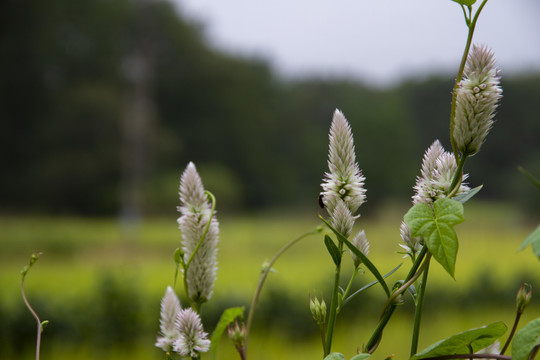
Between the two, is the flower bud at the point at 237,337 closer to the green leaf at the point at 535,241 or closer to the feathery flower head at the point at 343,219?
the feathery flower head at the point at 343,219

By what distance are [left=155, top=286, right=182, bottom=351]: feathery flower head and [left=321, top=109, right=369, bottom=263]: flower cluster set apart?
209 mm

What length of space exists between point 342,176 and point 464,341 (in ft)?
0.59

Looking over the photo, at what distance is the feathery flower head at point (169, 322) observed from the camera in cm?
54

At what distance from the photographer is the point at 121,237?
1694 centimetres

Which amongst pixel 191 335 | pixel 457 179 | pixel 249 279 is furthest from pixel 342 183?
pixel 249 279

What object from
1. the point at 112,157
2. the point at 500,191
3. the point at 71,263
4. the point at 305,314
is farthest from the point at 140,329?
the point at 500,191

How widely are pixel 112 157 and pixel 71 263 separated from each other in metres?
9.33

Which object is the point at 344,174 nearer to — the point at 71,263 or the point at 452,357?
the point at 452,357

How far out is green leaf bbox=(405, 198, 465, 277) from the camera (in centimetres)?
39

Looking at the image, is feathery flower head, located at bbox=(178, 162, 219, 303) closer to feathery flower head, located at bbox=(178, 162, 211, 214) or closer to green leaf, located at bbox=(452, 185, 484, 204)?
feathery flower head, located at bbox=(178, 162, 211, 214)

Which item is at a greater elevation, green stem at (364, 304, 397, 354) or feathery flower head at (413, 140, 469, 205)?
feathery flower head at (413, 140, 469, 205)

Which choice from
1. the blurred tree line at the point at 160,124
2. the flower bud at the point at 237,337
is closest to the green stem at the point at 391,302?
the flower bud at the point at 237,337

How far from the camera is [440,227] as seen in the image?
40 centimetres

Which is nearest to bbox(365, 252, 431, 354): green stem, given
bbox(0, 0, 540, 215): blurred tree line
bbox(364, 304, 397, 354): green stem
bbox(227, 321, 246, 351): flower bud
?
bbox(364, 304, 397, 354): green stem
